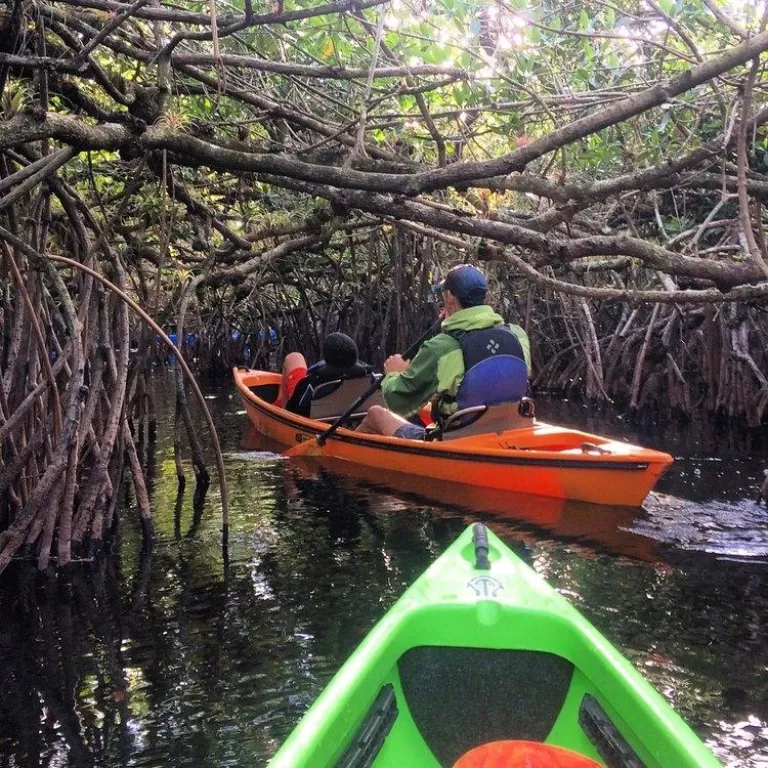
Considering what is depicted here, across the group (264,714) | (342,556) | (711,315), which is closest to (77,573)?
(342,556)

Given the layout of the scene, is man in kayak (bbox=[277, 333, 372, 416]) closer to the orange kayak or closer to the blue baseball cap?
the orange kayak

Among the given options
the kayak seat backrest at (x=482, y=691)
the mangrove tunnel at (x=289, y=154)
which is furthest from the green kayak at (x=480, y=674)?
the mangrove tunnel at (x=289, y=154)

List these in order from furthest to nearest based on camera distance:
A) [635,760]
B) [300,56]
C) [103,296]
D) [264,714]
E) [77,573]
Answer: [300,56], [103,296], [77,573], [264,714], [635,760]

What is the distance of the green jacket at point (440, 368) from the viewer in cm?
557

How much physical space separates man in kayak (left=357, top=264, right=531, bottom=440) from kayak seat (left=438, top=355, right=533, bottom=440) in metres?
0.07

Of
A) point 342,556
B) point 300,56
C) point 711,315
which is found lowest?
point 342,556

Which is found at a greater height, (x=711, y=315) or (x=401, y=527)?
(x=711, y=315)

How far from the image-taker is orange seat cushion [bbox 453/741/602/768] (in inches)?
70.2

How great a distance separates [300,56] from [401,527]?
2.92 metres

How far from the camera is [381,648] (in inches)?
81.6

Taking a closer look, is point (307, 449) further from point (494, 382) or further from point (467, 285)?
point (467, 285)

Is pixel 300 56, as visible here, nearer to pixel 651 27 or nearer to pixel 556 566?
pixel 651 27

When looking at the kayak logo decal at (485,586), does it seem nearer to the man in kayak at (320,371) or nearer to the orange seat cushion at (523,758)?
the orange seat cushion at (523,758)

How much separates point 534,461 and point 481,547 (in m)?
3.07
